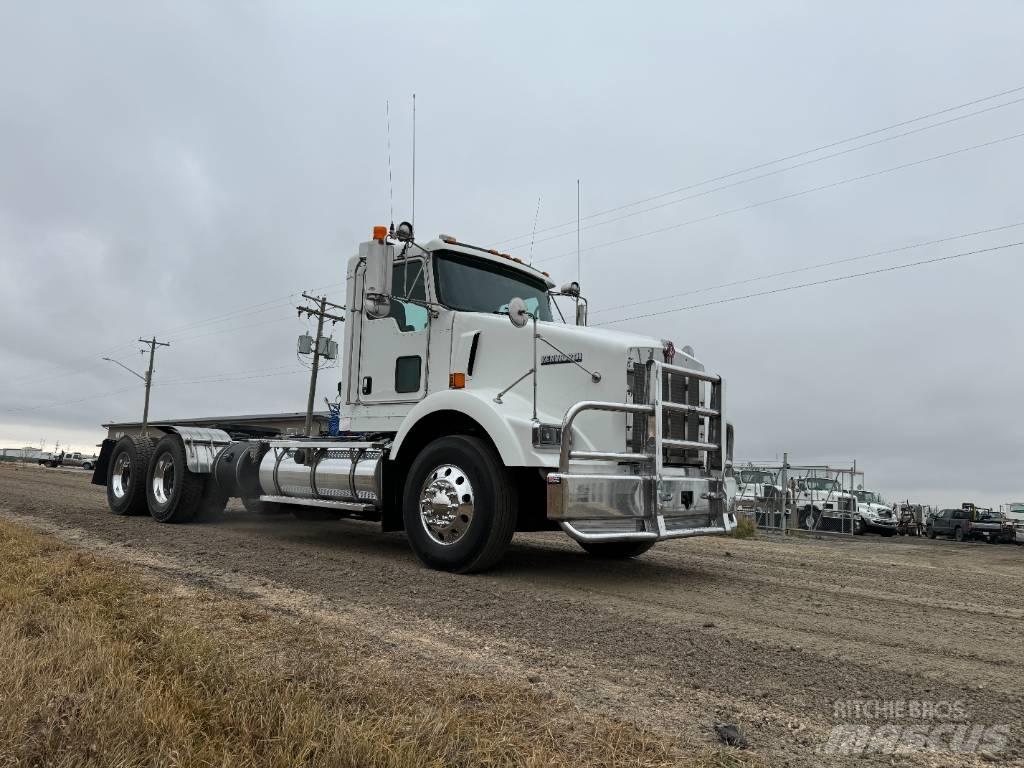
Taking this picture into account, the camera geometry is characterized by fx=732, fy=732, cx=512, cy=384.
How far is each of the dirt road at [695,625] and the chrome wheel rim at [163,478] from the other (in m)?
2.01

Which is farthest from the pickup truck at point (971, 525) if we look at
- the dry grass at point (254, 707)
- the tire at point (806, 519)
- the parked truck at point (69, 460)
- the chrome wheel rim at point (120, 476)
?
the parked truck at point (69, 460)

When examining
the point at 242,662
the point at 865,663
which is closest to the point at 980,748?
the point at 865,663

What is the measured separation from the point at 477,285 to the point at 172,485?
18.2ft

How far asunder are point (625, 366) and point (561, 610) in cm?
213

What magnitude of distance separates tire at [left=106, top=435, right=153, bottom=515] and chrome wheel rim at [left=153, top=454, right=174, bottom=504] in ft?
0.95

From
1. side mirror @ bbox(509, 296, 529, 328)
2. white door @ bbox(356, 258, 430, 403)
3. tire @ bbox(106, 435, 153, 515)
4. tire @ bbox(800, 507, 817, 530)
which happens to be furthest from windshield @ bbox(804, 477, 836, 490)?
tire @ bbox(106, 435, 153, 515)

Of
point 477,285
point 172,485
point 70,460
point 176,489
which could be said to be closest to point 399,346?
point 477,285

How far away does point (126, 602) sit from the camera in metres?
3.97

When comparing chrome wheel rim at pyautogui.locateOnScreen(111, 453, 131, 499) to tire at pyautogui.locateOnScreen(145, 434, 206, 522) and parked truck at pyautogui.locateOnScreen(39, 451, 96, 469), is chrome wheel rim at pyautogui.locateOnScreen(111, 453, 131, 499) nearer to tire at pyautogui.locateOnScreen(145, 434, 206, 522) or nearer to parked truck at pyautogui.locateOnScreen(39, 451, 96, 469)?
tire at pyautogui.locateOnScreen(145, 434, 206, 522)

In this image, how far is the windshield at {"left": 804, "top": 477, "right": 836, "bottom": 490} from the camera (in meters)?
19.9

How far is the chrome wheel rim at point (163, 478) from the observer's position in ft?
33.1

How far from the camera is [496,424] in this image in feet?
18.6

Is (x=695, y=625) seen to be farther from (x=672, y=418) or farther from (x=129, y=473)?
(x=129, y=473)

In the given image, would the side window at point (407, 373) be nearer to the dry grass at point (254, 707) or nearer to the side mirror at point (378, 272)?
the side mirror at point (378, 272)
